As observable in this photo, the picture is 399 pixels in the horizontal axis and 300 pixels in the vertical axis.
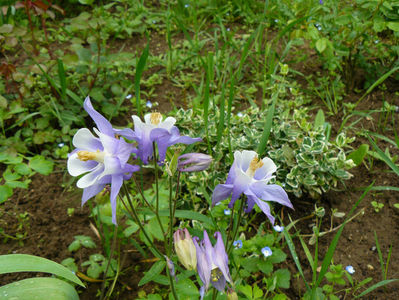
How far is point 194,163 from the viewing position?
3.30 feet

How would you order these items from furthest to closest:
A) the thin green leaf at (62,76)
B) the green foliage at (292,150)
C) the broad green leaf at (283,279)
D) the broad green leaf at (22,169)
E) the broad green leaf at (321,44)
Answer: the broad green leaf at (321,44) → the thin green leaf at (62,76) → the green foliage at (292,150) → the broad green leaf at (22,169) → the broad green leaf at (283,279)

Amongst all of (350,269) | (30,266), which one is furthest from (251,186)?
(350,269)

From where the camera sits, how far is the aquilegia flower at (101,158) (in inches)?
34.5

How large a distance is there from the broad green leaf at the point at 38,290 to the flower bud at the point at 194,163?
0.58 m

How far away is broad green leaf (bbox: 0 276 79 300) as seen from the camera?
3.63 ft

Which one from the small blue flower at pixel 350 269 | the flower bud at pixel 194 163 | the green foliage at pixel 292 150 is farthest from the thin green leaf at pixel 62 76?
the small blue flower at pixel 350 269

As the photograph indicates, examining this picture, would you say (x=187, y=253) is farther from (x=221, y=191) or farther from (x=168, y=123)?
(x=168, y=123)

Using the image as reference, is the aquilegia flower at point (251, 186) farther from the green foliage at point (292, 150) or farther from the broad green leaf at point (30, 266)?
the green foliage at point (292, 150)

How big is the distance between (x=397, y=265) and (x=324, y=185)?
51cm

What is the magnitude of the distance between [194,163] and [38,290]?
0.67m

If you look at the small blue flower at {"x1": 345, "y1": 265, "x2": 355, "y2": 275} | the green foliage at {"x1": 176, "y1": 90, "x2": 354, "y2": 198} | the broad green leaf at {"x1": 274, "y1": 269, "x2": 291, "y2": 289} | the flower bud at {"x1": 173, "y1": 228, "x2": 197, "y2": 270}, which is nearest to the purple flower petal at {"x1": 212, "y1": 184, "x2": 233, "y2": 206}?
the flower bud at {"x1": 173, "y1": 228, "x2": 197, "y2": 270}

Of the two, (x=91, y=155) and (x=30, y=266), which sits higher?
(x=91, y=155)

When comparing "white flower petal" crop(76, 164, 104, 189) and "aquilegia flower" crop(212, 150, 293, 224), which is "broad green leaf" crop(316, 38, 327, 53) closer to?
"aquilegia flower" crop(212, 150, 293, 224)

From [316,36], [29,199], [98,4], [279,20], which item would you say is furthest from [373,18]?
[98,4]
